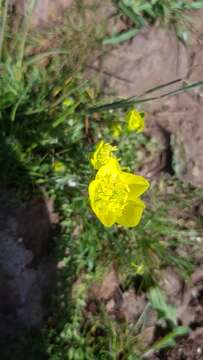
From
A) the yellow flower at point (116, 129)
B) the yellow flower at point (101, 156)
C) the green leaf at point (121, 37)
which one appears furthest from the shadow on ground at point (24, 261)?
the green leaf at point (121, 37)

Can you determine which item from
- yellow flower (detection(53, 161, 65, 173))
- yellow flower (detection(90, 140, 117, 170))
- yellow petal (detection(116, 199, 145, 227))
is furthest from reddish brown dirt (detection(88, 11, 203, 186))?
yellow flower (detection(90, 140, 117, 170))

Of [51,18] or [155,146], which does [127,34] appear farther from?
[155,146]

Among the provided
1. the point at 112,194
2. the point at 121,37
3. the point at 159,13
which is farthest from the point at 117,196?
the point at 159,13

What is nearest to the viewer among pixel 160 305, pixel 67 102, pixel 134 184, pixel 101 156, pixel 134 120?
pixel 101 156

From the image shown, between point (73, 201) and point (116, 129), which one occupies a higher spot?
point (116, 129)

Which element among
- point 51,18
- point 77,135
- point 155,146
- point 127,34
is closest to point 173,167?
point 155,146

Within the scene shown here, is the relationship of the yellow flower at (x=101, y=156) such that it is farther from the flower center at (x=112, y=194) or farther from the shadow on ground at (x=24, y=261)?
the shadow on ground at (x=24, y=261)

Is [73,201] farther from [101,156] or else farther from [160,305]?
[160,305]
